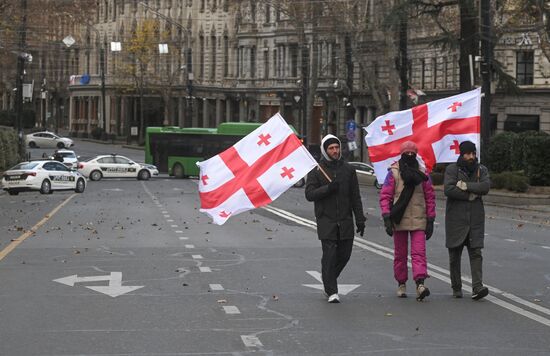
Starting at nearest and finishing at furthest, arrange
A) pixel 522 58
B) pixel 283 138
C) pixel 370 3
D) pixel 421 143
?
pixel 283 138, pixel 421 143, pixel 522 58, pixel 370 3

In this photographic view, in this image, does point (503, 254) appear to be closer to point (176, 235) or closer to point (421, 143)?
point (421, 143)

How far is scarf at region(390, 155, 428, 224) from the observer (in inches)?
484

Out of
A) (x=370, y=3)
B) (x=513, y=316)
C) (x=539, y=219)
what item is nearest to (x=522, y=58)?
(x=370, y=3)

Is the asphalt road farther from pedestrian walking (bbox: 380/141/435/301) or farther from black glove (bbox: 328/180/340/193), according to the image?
black glove (bbox: 328/180/340/193)

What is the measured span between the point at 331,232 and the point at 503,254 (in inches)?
279

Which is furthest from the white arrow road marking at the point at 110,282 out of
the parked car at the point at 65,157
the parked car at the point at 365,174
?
the parked car at the point at 65,157

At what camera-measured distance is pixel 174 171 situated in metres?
69.6

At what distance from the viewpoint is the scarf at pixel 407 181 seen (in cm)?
1229

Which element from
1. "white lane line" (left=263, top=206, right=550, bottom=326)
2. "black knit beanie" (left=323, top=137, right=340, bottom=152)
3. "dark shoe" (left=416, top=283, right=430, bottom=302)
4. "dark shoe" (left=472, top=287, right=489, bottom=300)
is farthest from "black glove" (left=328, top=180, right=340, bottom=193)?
"white lane line" (left=263, top=206, right=550, bottom=326)

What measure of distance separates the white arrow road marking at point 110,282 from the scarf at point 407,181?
3386mm

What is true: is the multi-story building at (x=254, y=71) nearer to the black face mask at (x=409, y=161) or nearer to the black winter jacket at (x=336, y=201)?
the black face mask at (x=409, y=161)

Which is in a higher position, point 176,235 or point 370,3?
point 370,3

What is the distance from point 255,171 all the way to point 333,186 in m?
1.45

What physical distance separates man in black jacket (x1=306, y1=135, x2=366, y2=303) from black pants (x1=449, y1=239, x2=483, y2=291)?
1189 millimetres
